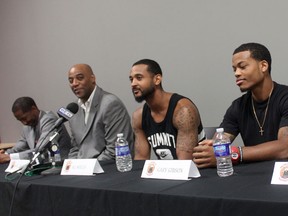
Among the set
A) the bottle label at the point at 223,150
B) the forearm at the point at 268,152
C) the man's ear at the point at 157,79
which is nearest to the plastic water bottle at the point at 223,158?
the bottle label at the point at 223,150

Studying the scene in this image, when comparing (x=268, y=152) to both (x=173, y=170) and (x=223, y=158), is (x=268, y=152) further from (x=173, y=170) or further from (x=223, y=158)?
(x=173, y=170)

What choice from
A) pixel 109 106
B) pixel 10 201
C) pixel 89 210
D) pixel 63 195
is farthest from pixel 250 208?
pixel 109 106

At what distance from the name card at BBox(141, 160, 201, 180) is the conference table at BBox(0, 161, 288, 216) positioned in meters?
0.03

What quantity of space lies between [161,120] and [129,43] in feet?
5.59

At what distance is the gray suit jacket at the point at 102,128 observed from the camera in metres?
2.64

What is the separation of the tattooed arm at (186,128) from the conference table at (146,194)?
0.83 ft

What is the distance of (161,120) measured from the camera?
7.40ft

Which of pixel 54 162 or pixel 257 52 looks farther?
pixel 54 162

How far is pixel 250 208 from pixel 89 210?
69 cm

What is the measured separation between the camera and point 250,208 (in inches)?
44.0

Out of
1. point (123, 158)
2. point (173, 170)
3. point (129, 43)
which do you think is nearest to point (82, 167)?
Answer: point (123, 158)

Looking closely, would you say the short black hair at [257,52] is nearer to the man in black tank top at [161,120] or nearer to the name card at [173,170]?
the man in black tank top at [161,120]

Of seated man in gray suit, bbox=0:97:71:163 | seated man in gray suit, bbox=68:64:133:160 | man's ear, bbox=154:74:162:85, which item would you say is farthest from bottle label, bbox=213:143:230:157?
seated man in gray suit, bbox=0:97:71:163

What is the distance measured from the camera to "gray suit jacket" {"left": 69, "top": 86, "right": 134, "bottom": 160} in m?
2.64
